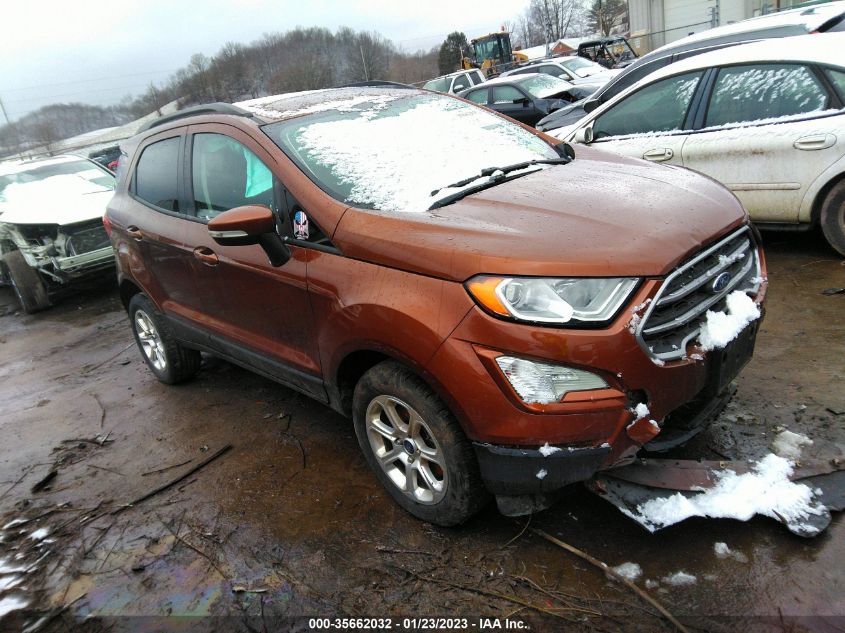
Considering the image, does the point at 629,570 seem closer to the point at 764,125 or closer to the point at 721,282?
the point at 721,282

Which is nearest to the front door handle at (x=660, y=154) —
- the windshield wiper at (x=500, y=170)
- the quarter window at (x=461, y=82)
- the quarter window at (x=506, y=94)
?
the windshield wiper at (x=500, y=170)

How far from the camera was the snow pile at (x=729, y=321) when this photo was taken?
223 cm

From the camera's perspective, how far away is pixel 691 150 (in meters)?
4.96

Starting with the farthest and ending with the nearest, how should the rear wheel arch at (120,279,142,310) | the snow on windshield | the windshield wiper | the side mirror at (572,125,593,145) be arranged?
the snow on windshield < the side mirror at (572,125,593,145) < the rear wheel arch at (120,279,142,310) < the windshield wiper

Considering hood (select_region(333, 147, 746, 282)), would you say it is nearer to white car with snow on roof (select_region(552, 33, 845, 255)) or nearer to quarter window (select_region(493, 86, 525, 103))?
white car with snow on roof (select_region(552, 33, 845, 255))

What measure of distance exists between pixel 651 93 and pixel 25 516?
5.58 m

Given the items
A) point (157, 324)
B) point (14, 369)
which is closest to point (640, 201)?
point (157, 324)

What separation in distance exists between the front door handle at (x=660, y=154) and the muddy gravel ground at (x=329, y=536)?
142 centimetres

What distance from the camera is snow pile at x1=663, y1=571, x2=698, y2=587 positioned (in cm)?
215

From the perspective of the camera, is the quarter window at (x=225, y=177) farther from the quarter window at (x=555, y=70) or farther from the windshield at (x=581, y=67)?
the windshield at (x=581, y=67)

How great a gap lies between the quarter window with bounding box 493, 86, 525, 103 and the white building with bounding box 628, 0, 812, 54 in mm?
16265

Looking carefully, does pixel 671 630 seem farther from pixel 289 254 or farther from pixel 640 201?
pixel 289 254

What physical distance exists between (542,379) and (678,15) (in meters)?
33.7

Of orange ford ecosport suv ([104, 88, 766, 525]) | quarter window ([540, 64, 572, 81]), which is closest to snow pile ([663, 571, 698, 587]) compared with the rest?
orange ford ecosport suv ([104, 88, 766, 525])
